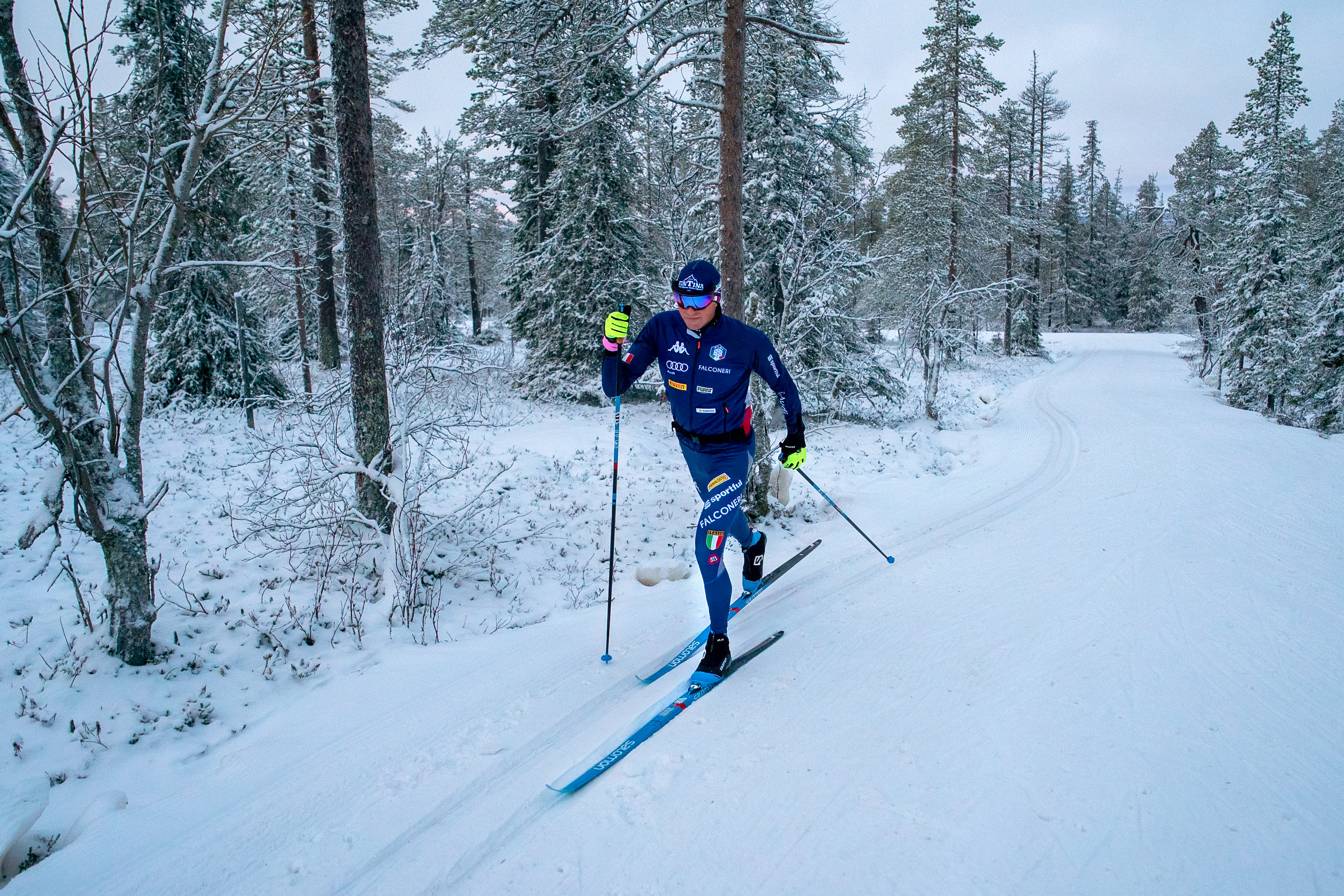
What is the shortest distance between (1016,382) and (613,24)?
22.5 m

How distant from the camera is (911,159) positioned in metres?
25.4

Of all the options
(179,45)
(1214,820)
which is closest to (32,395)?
(1214,820)

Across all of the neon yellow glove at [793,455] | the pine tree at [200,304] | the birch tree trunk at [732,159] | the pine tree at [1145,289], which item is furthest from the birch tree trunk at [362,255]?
the pine tree at [1145,289]

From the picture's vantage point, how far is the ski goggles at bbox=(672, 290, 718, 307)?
3.95 meters

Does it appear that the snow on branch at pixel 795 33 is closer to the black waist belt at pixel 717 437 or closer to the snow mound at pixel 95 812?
the black waist belt at pixel 717 437

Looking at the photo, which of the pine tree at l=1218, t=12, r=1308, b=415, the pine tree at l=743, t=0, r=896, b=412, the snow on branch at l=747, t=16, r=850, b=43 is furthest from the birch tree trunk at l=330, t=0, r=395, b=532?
the pine tree at l=1218, t=12, r=1308, b=415

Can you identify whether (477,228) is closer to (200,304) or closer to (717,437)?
(200,304)

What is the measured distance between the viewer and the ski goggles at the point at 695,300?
155 inches

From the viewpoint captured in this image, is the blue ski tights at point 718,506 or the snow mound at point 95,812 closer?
the snow mound at point 95,812

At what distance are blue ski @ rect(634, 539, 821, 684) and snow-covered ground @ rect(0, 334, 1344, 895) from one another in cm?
12

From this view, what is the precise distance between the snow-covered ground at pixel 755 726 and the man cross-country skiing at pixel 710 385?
861mm

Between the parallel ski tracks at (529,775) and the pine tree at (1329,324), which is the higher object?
the pine tree at (1329,324)

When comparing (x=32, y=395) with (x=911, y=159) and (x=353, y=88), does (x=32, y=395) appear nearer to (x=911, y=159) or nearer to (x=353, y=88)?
(x=353, y=88)

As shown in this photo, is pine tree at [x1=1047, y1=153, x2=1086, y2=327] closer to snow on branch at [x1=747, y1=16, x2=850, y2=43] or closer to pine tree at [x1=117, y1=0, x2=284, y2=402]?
snow on branch at [x1=747, y1=16, x2=850, y2=43]
